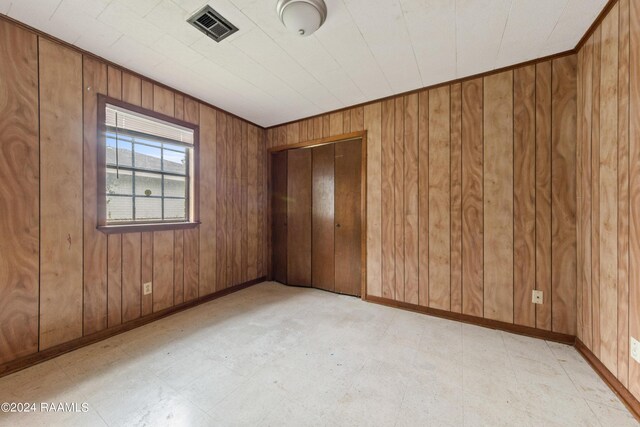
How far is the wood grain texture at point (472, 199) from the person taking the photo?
2.29 metres

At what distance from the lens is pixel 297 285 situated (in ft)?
11.7

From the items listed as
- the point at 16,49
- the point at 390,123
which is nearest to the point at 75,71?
the point at 16,49

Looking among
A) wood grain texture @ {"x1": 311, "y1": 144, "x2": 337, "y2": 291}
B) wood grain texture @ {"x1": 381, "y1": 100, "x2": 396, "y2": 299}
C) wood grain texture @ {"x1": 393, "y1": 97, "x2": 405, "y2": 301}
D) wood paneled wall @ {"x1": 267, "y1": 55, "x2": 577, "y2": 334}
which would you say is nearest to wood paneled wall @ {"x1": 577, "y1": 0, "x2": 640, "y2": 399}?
wood paneled wall @ {"x1": 267, "y1": 55, "x2": 577, "y2": 334}

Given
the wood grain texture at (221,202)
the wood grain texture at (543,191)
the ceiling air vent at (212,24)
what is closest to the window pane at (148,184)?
the wood grain texture at (221,202)

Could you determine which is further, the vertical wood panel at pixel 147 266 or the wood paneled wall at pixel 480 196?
the vertical wood panel at pixel 147 266

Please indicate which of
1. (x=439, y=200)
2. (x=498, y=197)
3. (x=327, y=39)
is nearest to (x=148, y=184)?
(x=327, y=39)

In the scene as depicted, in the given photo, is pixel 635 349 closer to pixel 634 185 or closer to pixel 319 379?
pixel 634 185

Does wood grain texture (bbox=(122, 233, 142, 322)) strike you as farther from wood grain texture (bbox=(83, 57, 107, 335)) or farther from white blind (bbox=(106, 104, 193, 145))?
white blind (bbox=(106, 104, 193, 145))

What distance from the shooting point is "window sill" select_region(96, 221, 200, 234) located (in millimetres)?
2088

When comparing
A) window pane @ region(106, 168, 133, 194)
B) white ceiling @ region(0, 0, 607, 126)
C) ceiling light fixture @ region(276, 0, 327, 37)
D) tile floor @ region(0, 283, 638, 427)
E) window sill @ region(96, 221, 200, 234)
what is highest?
white ceiling @ region(0, 0, 607, 126)

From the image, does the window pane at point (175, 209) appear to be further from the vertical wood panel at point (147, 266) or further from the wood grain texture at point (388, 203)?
the wood grain texture at point (388, 203)

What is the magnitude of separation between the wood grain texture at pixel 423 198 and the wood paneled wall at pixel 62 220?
256 centimetres

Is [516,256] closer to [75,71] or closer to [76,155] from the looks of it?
[76,155]

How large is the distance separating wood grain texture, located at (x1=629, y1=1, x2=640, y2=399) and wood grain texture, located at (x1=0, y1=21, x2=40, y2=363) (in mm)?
3765
